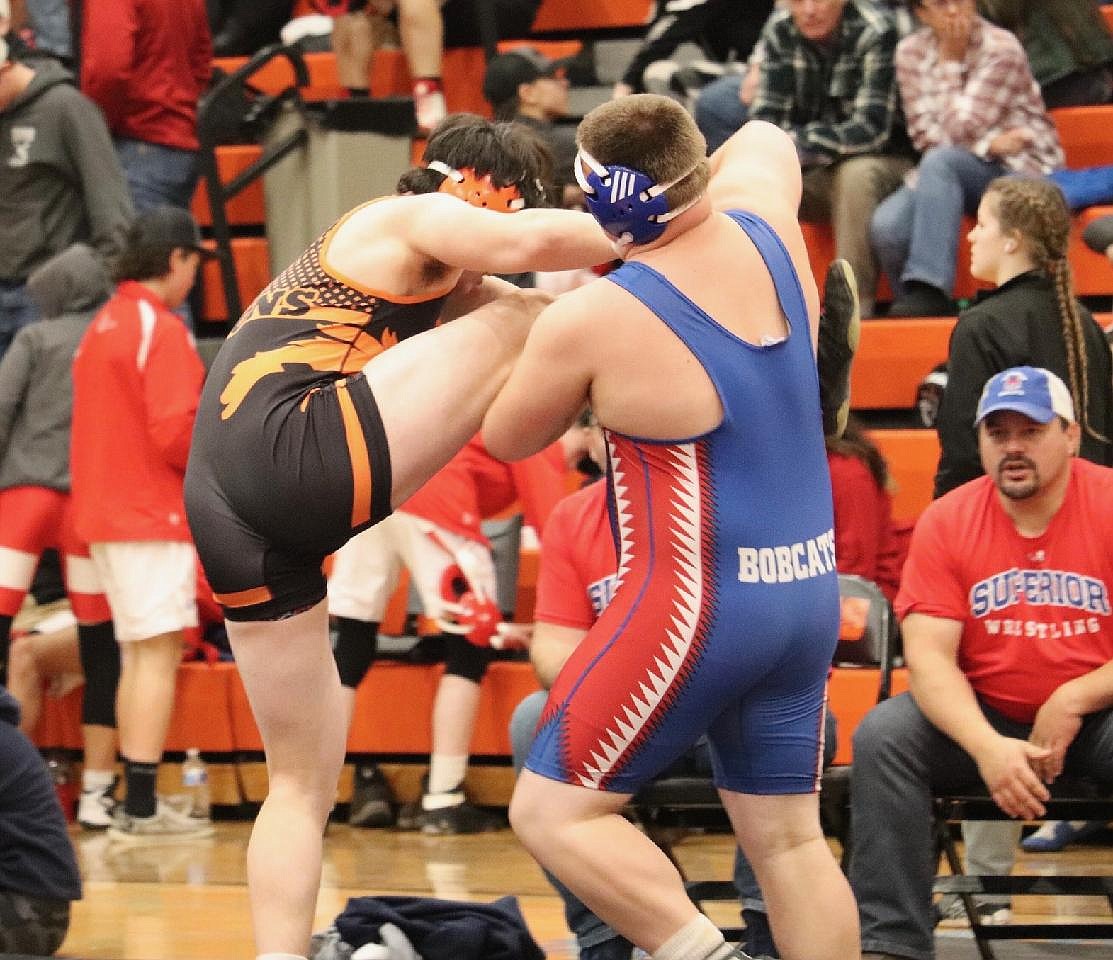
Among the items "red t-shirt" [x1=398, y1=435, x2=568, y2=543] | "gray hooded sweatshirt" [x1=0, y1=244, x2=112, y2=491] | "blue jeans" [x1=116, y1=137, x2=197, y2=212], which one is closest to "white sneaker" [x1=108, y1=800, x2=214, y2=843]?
"gray hooded sweatshirt" [x1=0, y1=244, x2=112, y2=491]

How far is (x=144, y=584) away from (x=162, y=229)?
1.07 metres

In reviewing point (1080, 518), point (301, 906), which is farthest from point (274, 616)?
point (1080, 518)

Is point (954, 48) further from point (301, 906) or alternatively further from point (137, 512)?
point (301, 906)

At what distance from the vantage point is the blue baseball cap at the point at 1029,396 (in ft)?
14.0

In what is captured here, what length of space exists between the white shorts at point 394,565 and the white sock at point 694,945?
2670 millimetres

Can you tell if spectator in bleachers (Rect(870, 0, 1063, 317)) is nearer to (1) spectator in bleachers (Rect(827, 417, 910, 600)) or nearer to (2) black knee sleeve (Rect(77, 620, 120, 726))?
(1) spectator in bleachers (Rect(827, 417, 910, 600))

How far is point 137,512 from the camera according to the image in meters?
6.01

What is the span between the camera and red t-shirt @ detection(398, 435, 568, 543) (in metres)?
5.71

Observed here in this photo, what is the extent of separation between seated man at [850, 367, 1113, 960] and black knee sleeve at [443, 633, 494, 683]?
180 centimetres

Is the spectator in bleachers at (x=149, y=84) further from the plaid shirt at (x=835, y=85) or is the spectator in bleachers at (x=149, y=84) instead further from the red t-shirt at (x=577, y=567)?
the red t-shirt at (x=577, y=567)

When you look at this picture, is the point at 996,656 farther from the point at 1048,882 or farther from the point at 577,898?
the point at 577,898

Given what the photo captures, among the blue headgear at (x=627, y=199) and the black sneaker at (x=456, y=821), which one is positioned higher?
the blue headgear at (x=627, y=199)

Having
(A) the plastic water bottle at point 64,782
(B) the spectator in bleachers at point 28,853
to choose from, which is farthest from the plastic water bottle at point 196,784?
(B) the spectator in bleachers at point 28,853

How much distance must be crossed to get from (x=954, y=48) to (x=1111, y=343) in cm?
160
